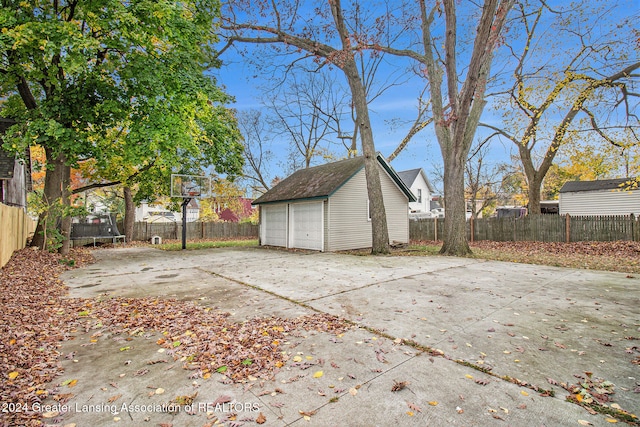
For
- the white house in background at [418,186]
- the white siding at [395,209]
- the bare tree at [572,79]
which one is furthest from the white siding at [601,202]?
the white house in background at [418,186]

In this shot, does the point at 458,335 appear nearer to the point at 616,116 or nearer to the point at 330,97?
the point at 616,116

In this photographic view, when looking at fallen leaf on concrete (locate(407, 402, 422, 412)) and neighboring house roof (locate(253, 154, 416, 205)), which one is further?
neighboring house roof (locate(253, 154, 416, 205))

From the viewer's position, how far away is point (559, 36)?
13.3 m

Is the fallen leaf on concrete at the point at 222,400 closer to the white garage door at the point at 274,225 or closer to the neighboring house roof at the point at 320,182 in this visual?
the neighboring house roof at the point at 320,182

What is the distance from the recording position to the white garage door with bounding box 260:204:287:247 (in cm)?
1553

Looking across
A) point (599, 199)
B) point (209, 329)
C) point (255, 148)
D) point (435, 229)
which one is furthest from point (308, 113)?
point (209, 329)

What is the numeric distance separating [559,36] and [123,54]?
55.7 feet

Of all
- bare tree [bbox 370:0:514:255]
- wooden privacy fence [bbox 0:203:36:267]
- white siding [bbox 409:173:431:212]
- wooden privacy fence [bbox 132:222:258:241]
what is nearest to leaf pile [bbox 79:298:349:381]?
wooden privacy fence [bbox 0:203:36:267]

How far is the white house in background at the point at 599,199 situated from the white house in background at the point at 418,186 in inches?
600

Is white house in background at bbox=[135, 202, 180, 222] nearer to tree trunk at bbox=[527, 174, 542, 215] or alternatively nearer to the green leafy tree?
the green leafy tree

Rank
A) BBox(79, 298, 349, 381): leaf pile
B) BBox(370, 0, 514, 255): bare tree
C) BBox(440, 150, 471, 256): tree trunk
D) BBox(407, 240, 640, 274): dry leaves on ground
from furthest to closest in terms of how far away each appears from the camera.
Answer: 1. BBox(440, 150, 471, 256): tree trunk
2. BBox(370, 0, 514, 255): bare tree
3. BBox(407, 240, 640, 274): dry leaves on ground
4. BBox(79, 298, 349, 381): leaf pile

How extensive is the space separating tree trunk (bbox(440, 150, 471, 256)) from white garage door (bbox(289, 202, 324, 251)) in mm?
5120

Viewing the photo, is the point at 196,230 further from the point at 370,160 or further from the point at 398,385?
the point at 398,385

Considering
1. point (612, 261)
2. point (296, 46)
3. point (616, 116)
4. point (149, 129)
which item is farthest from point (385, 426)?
point (616, 116)
